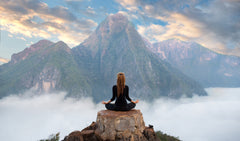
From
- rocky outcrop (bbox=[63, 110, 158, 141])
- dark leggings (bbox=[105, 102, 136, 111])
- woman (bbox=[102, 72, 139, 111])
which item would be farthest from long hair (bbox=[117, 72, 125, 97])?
rocky outcrop (bbox=[63, 110, 158, 141])

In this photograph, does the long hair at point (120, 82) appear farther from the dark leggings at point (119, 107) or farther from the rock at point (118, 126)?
the rock at point (118, 126)

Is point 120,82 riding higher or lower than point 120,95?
higher

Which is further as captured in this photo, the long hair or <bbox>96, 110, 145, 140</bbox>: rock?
the long hair

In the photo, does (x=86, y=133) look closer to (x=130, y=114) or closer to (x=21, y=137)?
(x=130, y=114)

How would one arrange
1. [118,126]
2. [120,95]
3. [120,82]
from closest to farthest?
[118,126] < [120,82] < [120,95]

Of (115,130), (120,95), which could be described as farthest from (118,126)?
(120,95)

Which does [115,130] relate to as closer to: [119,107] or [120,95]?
[119,107]

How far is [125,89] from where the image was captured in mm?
11477

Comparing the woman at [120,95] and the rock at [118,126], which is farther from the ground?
the woman at [120,95]

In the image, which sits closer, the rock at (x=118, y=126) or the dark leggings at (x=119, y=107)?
the rock at (x=118, y=126)

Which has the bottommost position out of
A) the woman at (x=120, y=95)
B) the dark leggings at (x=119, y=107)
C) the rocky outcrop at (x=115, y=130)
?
the rocky outcrop at (x=115, y=130)

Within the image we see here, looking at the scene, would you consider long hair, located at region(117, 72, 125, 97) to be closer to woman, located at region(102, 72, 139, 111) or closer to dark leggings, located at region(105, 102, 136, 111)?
woman, located at region(102, 72, 139, 111)

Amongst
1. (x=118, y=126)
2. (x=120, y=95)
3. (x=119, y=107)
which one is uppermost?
(x=120, y=95)

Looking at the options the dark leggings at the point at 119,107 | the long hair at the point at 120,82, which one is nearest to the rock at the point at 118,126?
the dark leggings at the point at 119,107
